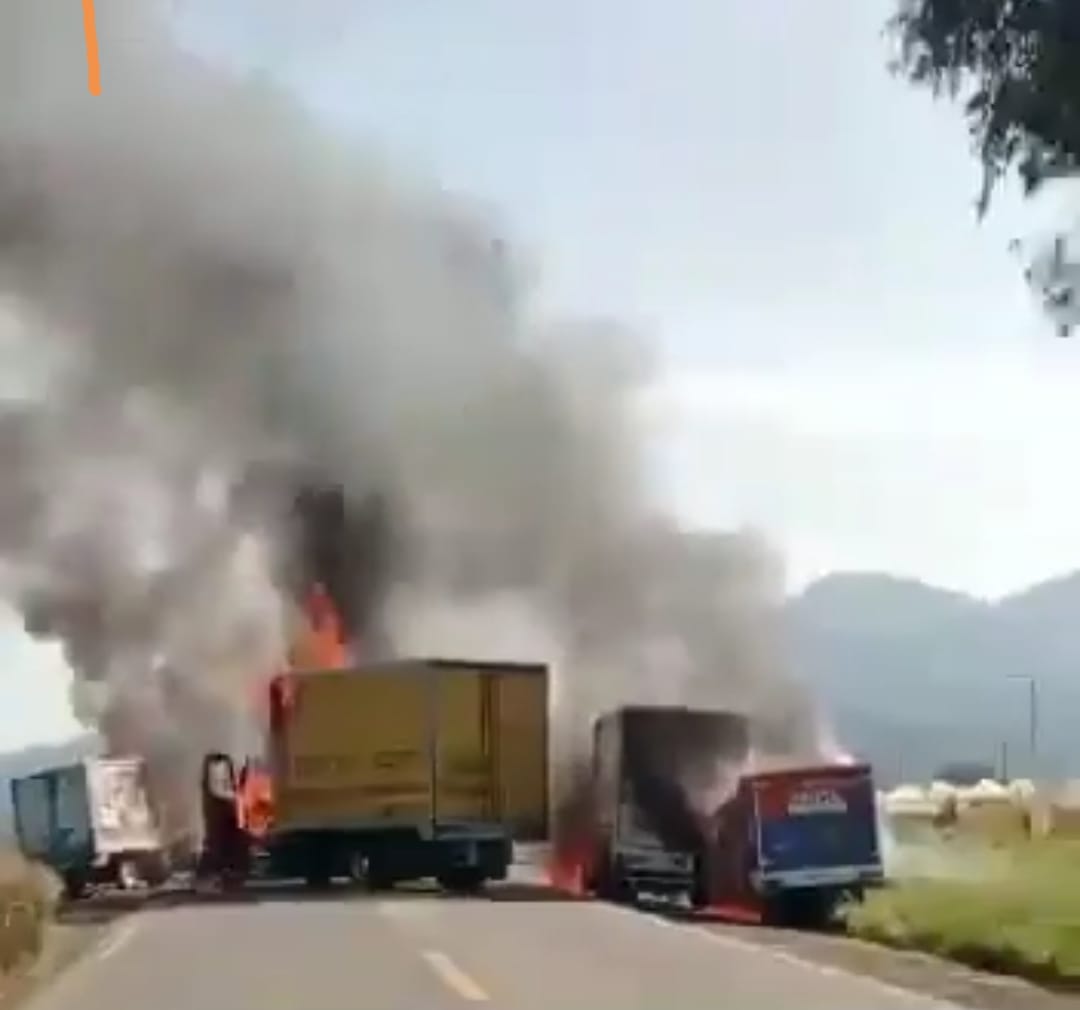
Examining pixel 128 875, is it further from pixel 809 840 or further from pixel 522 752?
pixel 809 840

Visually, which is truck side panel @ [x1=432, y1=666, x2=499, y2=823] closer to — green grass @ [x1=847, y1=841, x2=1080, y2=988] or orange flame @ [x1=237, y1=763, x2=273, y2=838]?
orange flame @ [x1=237, y1=763, x2=273, y2=838]

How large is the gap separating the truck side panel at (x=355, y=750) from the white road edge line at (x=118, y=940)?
768 centimetres

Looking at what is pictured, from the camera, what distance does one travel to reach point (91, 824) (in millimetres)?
46438

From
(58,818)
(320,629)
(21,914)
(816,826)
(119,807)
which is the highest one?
(320,629)

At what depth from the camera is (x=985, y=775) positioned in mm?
132500

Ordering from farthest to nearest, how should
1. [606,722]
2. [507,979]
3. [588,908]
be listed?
[606,722] < [588,908] < [507,979]

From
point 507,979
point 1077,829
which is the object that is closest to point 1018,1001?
point 507,979

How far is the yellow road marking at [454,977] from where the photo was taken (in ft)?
68.8

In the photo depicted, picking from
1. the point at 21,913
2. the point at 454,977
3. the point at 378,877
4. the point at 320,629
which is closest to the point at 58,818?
the point at 378,877

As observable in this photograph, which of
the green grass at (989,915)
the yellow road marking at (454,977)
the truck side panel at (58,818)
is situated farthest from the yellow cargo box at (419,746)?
the yellow road marking at (454,977)

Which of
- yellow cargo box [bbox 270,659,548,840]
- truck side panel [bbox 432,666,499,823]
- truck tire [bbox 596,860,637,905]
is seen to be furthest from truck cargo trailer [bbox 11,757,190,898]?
truck tire [bbox 596,860,637,905]

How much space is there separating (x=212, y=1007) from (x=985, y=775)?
115 m

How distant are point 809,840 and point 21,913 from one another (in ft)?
39.2

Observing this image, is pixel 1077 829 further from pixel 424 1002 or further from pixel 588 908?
pixel 424 1002
